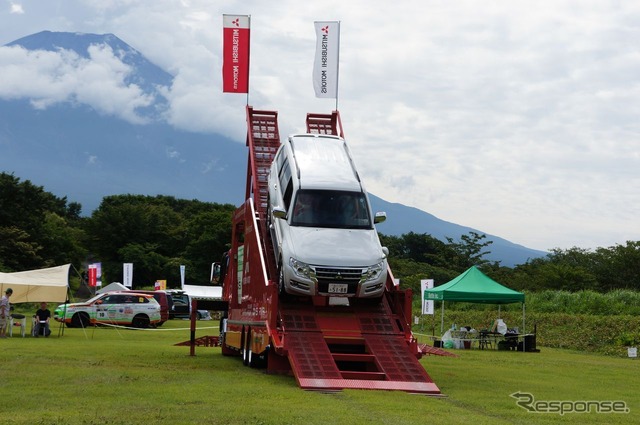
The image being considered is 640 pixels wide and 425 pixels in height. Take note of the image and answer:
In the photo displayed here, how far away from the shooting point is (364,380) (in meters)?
15.2

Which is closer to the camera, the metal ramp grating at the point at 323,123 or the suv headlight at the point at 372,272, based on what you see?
the suv headlight at the point at 372,272

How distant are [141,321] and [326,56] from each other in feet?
57.1

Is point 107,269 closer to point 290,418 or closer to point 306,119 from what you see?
point 306,119

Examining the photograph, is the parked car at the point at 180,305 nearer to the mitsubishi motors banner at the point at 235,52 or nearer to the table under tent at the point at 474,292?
the table under tent at the point at 474,292

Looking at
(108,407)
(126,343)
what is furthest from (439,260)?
(108,407)

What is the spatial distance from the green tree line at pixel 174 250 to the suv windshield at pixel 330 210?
48.9 meters

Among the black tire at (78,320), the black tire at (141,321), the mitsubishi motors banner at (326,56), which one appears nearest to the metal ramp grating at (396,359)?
the mitsubishi motors banner at (326,56)

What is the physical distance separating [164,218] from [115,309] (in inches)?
2528

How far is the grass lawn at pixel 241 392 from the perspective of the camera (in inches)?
443

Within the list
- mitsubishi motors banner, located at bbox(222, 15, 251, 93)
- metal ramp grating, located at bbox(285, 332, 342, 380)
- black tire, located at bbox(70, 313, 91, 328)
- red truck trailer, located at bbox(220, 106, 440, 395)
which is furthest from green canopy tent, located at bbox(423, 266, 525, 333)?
metal ramp grating, located at bbox(285, 332, 342, 380)

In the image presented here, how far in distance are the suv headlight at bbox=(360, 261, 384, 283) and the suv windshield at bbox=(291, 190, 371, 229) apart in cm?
99

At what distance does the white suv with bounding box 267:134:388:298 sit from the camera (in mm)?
16766

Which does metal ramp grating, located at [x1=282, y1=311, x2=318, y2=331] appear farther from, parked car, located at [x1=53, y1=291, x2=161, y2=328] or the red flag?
the red flag

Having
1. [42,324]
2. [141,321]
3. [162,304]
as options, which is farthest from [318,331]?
[162,304]
